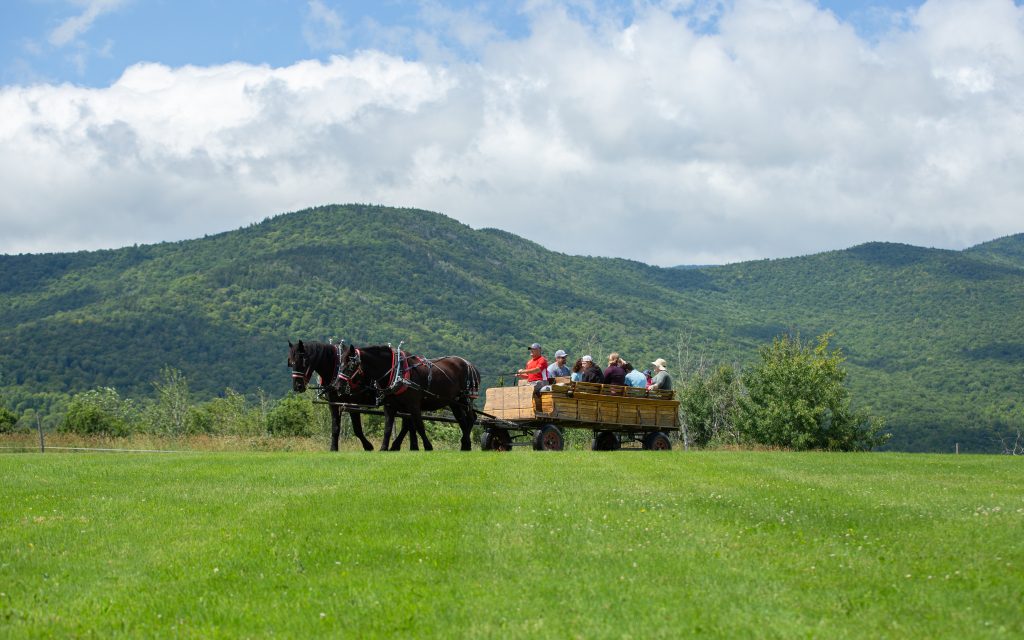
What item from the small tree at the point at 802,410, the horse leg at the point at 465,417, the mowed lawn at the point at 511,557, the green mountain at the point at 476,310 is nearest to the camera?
the mowed lawn at the point at 511,557

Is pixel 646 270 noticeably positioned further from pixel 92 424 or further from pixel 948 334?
pixel 92 424

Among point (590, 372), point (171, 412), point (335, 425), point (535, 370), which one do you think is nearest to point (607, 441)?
point (590, 372)

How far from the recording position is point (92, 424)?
164 feet

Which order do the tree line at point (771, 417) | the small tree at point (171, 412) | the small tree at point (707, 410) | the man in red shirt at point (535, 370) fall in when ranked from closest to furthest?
the man in red shirt at point (535, 370)
the tree line at point (771, 417)
the small tree at point (171, 412)
the small tree at point (707, 410)

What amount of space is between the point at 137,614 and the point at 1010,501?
32.3 ft

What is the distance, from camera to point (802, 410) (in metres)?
45.0

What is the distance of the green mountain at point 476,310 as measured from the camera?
4173 inches

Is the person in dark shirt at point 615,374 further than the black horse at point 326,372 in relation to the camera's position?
Yes

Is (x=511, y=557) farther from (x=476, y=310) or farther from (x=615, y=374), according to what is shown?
(x=476, y=310)

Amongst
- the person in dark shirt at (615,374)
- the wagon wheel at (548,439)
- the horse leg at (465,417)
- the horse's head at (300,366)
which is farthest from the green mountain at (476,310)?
the horse's head at (300,366)

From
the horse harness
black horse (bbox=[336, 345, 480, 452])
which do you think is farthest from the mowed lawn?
black horse (bbox=[336, 345, 480, 452])

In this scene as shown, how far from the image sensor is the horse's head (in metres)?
23.1

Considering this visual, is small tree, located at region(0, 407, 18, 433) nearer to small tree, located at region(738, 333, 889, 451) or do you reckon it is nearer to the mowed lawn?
small tree, located at region(738, 333, 889, 451)

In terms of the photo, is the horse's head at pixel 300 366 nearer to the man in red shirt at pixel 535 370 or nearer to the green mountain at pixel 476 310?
the man in red shirt at pixel 535 370
